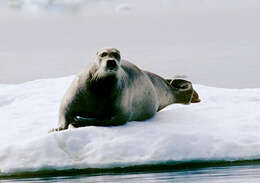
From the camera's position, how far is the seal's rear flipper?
9.63m

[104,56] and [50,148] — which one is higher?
[104,56]

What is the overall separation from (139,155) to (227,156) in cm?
95

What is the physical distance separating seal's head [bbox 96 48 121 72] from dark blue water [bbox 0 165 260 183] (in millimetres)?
1470

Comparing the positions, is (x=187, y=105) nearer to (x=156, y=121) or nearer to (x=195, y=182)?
(x=156, y=121)

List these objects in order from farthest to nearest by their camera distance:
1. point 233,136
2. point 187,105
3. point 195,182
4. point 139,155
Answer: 1. point 187,105
2. point 233,136
3. point 139,155
4. point 195,182

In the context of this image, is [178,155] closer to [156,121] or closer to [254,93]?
[156,121]

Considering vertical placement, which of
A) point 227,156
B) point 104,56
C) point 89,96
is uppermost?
point 104,56

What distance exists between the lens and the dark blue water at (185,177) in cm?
551

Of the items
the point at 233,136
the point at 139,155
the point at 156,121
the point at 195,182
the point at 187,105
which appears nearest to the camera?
the point at 195,182

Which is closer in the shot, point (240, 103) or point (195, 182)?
point (195, 182)

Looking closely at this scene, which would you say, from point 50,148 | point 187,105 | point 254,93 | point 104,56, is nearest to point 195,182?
point 50,148

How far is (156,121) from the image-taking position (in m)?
7.84

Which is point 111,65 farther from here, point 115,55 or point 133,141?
point 133,141

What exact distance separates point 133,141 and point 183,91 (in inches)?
124
